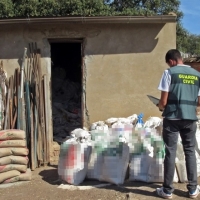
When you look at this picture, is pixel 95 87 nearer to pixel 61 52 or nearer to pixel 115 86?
pixel 115 86

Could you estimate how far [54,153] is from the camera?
6879mm

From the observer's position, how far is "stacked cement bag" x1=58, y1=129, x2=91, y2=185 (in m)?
5.22

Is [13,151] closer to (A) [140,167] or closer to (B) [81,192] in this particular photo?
(B) [81,192]

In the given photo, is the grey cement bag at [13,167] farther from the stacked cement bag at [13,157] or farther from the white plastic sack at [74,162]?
the white plastic sack at [74,162]

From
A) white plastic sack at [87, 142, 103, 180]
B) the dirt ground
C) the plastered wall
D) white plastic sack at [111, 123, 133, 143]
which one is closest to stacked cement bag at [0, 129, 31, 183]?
the dirt ground

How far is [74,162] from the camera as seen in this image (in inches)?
207

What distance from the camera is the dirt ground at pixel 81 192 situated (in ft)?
15.3

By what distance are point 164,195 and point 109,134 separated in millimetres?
1426

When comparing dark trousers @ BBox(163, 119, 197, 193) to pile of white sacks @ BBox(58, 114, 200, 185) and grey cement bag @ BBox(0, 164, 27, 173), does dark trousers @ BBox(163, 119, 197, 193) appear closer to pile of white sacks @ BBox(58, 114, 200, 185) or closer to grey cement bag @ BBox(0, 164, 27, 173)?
pile of white sacks @ BBox(58, 114, 200, 185)

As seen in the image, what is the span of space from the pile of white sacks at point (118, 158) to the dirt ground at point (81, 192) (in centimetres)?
15

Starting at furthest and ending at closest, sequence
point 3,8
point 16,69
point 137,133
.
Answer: point 3,8
point 16,69
point 137,133

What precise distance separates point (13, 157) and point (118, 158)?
5.69 feet

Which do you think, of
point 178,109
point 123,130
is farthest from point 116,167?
point 178,109

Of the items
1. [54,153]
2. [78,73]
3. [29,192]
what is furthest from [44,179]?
[78,73]
